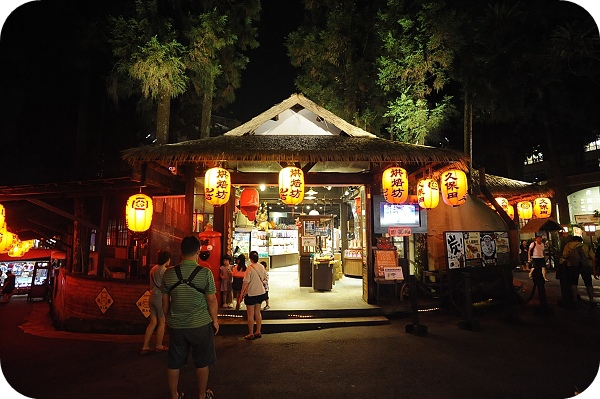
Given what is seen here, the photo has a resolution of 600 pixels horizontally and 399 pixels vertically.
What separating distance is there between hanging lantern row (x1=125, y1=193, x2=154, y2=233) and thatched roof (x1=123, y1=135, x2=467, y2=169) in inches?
50.6

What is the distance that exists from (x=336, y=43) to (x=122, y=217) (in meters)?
13.5

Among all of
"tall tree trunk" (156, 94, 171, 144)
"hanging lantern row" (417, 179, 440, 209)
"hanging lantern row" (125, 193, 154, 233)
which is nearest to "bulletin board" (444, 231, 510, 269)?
"hanging lantern row" (417, 179, 440, 209)

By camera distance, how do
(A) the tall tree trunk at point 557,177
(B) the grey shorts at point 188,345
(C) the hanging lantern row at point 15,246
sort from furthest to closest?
1. (A) the tall tree trunk at point 557,177
2. (C) the hanging lantern row at point 15,246
3. (B) the grey shorts at point 188,345

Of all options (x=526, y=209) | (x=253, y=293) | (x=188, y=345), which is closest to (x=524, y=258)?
(x=526, y=209)

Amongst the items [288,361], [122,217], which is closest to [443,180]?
[288,361]

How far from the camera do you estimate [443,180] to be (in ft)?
30.9

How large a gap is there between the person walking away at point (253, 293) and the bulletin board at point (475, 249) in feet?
18.7

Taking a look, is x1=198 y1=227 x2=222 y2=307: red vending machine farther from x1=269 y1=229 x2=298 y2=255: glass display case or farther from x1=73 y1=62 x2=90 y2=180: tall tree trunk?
x1=269 y1=229 x2=298 y2=255: glass display case

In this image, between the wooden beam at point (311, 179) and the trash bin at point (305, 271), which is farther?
the trash bin at point (305, 271)

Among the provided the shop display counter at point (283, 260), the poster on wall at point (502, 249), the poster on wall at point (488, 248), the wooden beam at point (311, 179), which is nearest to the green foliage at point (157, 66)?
the wooden beam at point (311, 179)

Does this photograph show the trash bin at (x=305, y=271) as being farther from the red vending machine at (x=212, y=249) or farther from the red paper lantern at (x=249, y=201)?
the red vending machine at (x=212, y=249)

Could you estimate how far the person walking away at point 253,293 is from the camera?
7.46 meters

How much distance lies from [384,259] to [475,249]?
287 cm

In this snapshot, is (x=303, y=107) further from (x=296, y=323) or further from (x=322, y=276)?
(x=296, y=323)
